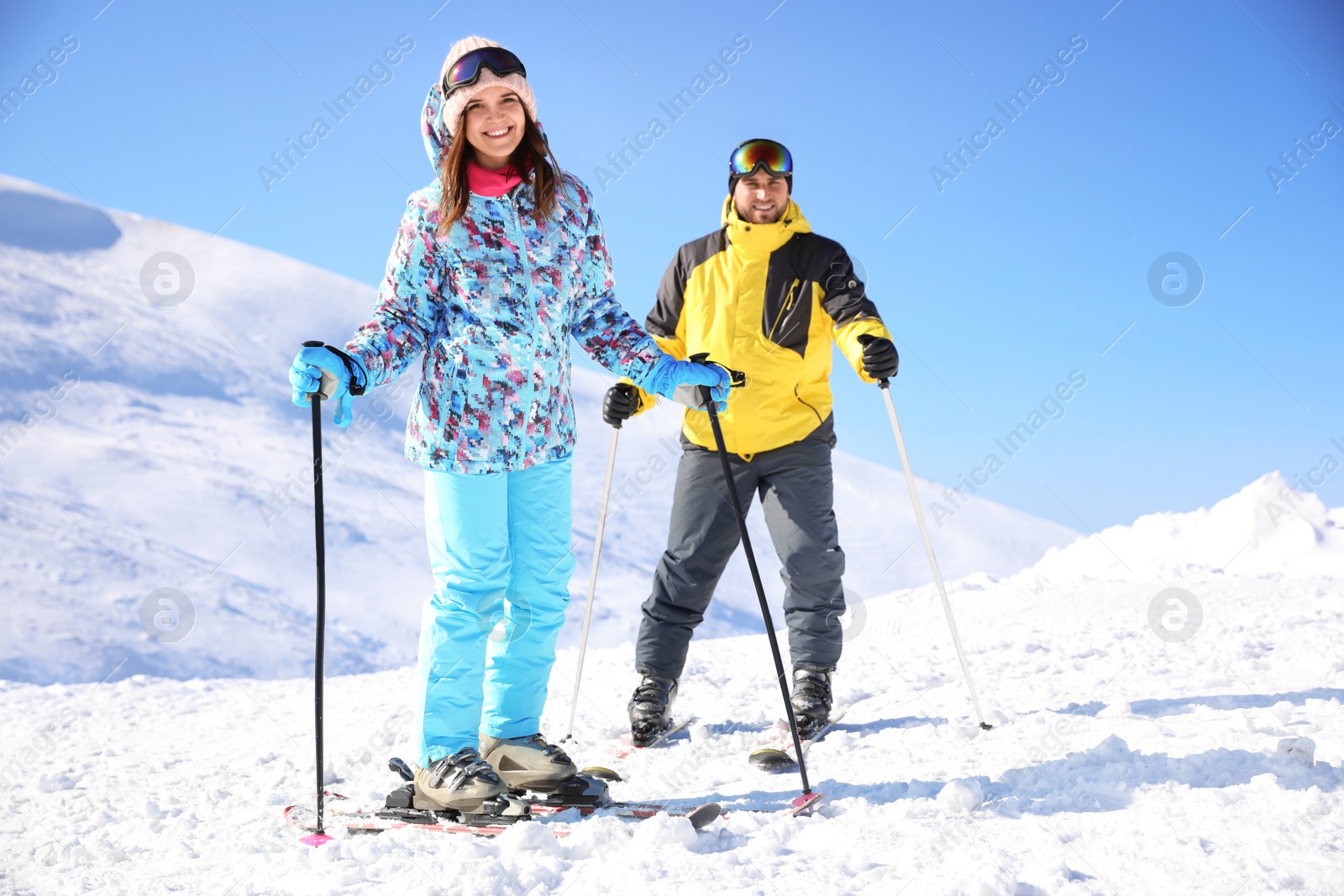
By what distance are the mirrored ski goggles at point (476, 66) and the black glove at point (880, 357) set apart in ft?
5.84

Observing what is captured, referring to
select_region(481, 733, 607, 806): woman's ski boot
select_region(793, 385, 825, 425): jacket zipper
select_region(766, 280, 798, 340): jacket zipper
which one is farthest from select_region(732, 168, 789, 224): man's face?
select_region(481, 733, 607, 806): woman's ski boot

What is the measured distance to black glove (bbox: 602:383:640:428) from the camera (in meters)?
4.13

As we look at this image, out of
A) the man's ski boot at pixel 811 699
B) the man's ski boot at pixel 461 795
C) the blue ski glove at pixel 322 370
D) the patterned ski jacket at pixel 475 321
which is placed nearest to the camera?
the blue ski glove at pixel 322 370

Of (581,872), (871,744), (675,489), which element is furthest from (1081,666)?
(581,872)

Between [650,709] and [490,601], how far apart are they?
1.34 meters

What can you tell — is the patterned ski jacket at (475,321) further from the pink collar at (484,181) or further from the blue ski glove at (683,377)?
the blue ski glove at (683,377)

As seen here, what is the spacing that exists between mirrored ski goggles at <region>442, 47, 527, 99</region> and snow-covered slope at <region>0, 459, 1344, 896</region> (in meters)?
2.30

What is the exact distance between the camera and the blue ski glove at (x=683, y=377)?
324cm

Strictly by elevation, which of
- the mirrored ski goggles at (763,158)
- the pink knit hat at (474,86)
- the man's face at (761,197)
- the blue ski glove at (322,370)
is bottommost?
the blue ski glove at (322,370)

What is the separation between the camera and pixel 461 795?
113 inches

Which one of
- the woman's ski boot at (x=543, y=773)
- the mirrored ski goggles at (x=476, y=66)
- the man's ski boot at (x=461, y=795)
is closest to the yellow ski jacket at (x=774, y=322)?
the mirrored ski goggles at (x=476, y=66)

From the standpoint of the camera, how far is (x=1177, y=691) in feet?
14.7

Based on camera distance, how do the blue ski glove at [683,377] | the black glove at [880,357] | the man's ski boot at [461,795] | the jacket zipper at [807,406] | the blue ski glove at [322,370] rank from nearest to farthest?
the blue ski glove at [322,370] → the man's ski boot at [461,795] → the blue ski glove at [683,377] → the black glove at [880,357] → the jacket zipper at [807,406]

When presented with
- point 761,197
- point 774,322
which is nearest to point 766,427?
point 774,322
